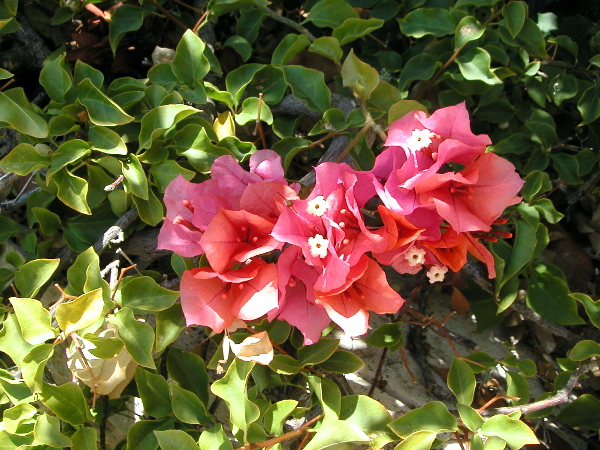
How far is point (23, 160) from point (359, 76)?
63 centimetres

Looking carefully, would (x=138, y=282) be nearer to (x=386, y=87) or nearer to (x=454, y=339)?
(x=386, y=87)

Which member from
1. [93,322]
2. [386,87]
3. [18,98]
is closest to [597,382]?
[386,87]

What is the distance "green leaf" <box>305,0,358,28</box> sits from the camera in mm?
1289

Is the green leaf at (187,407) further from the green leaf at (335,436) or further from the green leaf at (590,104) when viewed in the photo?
the green leaf at (590,104)

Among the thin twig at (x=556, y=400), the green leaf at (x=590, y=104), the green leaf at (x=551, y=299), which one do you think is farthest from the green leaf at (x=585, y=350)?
the green leaf at (x=590, y=104)

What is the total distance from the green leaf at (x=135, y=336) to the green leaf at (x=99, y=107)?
351 millimetres

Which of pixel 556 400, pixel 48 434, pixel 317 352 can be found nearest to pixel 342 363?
pixel 317 352

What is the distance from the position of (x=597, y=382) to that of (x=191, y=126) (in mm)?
1192

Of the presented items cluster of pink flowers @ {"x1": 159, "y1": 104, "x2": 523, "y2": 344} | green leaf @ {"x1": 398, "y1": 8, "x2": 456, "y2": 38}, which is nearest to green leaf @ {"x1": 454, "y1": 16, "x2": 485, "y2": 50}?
green leaf @ {"x1": 398, "y1": 8, "x2": 456, "y2": 38}

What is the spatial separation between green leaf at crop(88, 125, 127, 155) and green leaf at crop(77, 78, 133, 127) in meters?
0.02

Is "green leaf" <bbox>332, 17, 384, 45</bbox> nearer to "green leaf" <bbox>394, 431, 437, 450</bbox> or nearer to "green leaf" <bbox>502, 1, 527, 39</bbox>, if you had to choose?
"green leaf" <bbox>502, 1, 527, 39</bbox>

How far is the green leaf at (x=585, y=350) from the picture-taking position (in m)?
1.08

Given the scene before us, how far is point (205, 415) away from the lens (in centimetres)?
102

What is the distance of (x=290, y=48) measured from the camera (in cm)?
122
